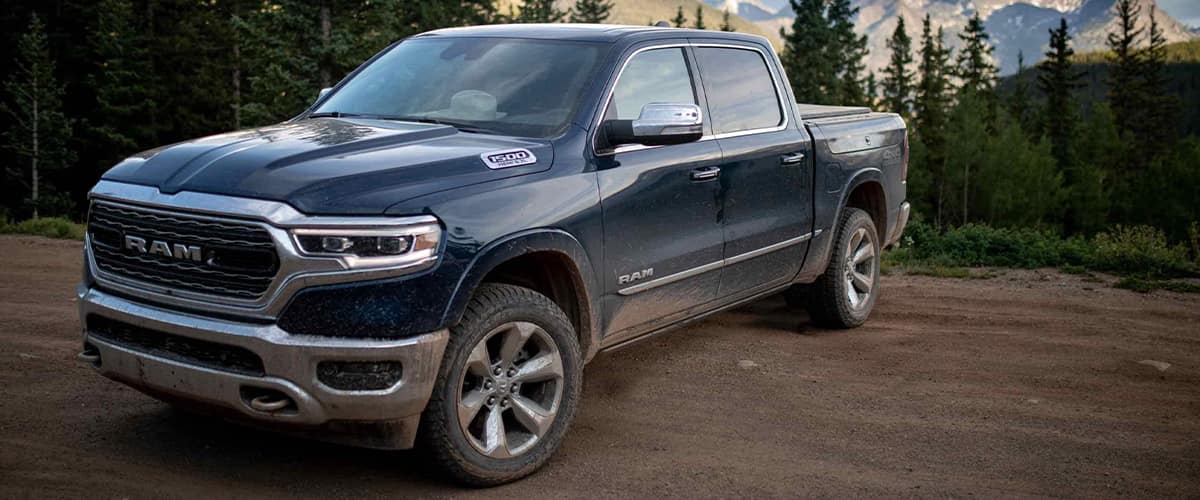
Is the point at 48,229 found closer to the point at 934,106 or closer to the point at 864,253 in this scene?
the point at 864,253

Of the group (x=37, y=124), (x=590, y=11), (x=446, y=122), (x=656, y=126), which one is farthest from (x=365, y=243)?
(x=590, y=11)

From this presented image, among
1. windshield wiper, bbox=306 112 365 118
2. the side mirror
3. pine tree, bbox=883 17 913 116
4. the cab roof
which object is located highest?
pine tree, bbox=883 17 913 116

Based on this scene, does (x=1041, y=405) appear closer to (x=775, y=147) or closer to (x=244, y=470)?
(x=775, y=147)

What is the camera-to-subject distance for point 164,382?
13.1ft

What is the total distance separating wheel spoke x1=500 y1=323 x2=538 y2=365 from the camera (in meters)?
4.29

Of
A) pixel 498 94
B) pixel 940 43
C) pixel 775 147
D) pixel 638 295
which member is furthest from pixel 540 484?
pixel 940 43

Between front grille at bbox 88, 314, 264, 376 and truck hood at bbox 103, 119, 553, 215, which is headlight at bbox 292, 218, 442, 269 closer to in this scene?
truck hood at bbox 103, 119, 553, 215

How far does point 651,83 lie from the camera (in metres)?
5.38

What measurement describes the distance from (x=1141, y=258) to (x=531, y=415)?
298 inches

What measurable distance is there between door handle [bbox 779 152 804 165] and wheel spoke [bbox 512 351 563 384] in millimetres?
2311

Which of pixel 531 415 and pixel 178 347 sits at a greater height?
pixel 178 347

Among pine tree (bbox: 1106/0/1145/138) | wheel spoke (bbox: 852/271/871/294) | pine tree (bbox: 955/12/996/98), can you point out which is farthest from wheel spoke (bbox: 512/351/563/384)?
pine tree (bbox: 1106/0/1145/138)

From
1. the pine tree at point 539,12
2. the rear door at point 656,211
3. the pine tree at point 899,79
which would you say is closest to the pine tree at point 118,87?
the pine tree at point 539,12

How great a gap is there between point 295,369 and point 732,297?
285 centimetres
